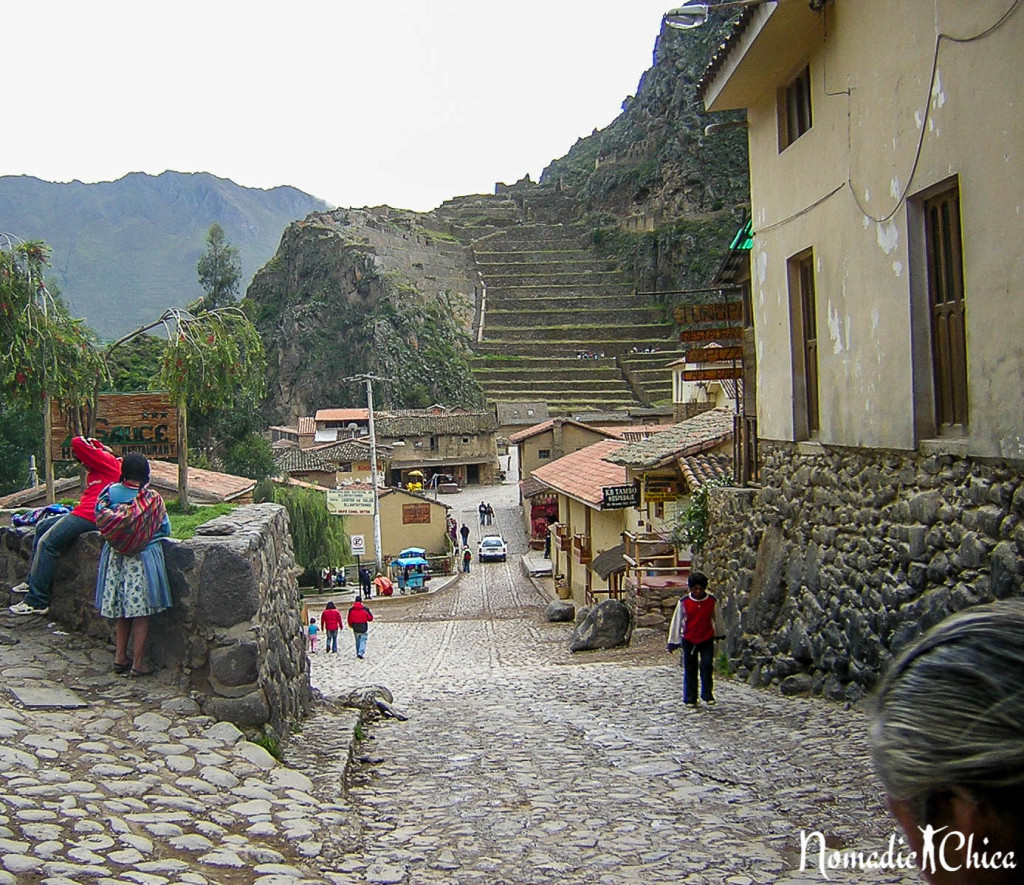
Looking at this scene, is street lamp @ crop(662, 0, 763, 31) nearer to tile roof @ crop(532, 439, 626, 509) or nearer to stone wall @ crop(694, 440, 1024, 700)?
stone wall @ crop(694, 440, 1024, 700)

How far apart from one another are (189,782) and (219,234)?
8546 centimetres

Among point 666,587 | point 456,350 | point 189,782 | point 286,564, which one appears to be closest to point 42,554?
point 286,564

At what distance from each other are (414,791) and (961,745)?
539 centimetres

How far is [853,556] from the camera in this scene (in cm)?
805

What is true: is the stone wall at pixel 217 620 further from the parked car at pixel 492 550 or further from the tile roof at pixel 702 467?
the parked car at pixel 492 550

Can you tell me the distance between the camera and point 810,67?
904cm

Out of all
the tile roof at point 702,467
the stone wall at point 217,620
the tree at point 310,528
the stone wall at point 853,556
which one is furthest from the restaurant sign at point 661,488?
the tree at point 310,528

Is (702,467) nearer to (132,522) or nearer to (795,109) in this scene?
(795,109)

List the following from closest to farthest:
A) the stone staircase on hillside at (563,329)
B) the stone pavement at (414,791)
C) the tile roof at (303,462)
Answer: the stone pavement at (414,791) < the tile roof at (303,462) < the stone staircase on hillside at (563,329)

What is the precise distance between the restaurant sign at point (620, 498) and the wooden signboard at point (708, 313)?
702cm

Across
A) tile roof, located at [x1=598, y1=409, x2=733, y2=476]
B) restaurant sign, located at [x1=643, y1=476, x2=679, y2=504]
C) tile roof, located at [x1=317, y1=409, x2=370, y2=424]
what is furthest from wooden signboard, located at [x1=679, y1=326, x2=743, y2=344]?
tile roof, located at [x1=317, y1=409, x2=370, y2=424]

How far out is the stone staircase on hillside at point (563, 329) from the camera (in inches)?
2731

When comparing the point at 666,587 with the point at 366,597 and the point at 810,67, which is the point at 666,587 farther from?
the point at 366,597

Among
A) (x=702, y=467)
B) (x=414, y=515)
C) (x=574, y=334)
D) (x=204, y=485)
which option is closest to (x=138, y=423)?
(x=204, y=485)
